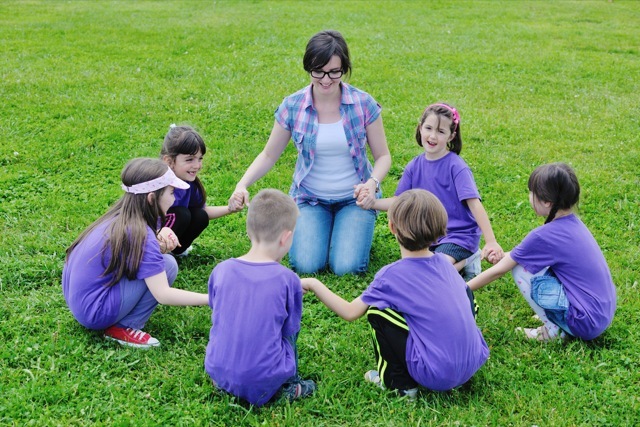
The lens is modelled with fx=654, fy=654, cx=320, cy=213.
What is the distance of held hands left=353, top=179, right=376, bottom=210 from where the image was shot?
4.93m

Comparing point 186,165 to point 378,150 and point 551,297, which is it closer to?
point 378,150

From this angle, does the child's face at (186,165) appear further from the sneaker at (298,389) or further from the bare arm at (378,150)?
the sneaker at (298,389)

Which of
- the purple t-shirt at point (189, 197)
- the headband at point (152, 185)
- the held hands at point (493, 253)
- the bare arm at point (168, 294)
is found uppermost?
the headband at point (152, 185)

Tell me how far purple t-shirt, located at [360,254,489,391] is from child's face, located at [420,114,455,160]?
1473mm

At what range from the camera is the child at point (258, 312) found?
3.32 metres

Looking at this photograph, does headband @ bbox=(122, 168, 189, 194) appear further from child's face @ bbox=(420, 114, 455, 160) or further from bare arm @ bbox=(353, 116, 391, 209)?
child's face @ bbox=(420, 114, 455, 160)

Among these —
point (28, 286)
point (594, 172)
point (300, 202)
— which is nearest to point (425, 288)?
point (300, 202)

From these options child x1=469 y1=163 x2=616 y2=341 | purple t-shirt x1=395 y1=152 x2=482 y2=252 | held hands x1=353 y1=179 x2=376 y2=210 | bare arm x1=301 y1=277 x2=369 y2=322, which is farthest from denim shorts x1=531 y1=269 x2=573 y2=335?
held hands x1=353 y1=179 x2=376 y2=210

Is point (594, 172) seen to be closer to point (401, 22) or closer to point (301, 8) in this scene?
point (401, 22)

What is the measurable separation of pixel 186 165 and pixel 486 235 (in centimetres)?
224

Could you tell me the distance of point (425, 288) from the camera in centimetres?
344

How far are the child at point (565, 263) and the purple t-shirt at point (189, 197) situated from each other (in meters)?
2.46

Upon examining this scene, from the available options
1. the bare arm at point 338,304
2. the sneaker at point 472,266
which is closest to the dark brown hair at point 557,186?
the sneaker at point 472,266

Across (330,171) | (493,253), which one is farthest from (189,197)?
(493,253)
